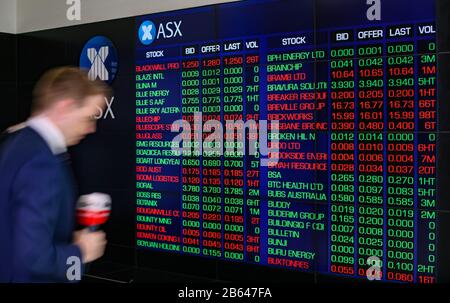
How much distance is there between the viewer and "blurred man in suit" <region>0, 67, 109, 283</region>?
1634 mm

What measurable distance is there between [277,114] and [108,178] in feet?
5.81

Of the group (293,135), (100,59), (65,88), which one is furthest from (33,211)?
(100,59)

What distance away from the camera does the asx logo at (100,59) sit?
5.30 m

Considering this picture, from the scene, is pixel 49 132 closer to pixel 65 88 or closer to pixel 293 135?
pixel 65 88

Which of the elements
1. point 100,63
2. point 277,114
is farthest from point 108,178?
point 277,114

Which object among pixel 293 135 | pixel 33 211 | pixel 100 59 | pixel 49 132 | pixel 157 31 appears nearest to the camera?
pixel 33 211

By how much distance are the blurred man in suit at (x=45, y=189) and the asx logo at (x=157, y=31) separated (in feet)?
10.3

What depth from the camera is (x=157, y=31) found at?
5.02 meters

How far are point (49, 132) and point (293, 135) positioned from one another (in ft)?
8.95

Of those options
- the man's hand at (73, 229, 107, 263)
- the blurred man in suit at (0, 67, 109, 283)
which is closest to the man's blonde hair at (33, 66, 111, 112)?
the blurred man in suit at (0, 67, 109, 283)

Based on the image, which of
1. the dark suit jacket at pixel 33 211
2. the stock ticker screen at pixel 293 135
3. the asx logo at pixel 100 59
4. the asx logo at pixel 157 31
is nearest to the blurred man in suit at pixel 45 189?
the dark suit jacket at pixel 33 211

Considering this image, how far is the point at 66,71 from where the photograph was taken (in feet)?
5.95

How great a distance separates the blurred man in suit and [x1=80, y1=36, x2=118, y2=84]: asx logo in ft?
11.5

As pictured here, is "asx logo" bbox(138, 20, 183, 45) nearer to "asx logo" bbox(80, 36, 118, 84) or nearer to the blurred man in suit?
"asx logo" bbox(80, 36, 118, 84)
